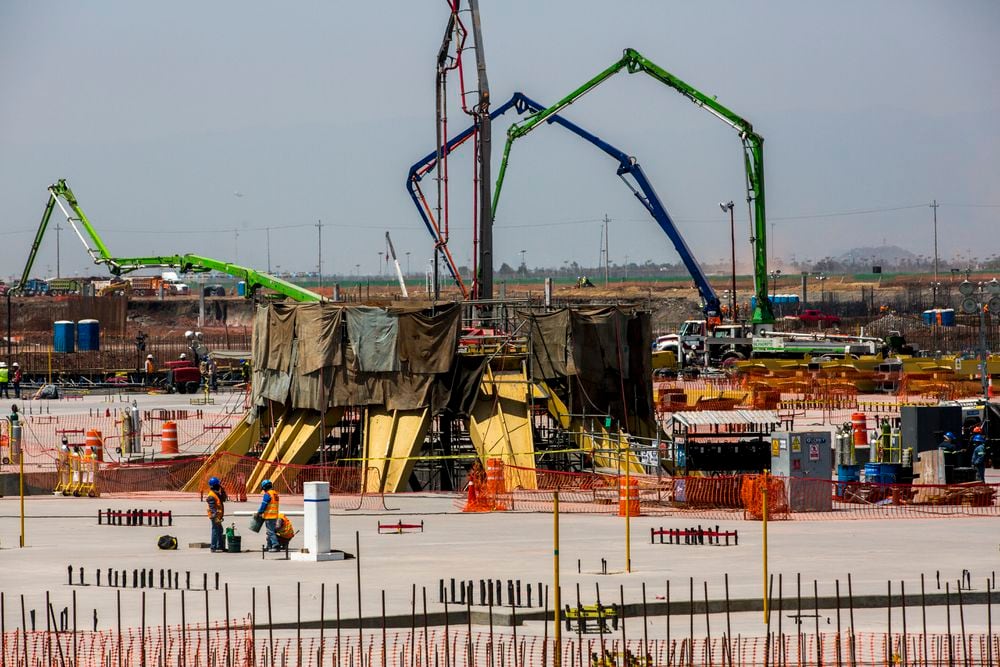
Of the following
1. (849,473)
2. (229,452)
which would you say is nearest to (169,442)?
(229,452)

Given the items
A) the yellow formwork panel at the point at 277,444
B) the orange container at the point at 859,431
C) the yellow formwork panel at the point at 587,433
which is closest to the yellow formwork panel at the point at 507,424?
the yellow formwork panel at the point at 587,433

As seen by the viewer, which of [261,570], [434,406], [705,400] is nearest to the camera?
[261,570]

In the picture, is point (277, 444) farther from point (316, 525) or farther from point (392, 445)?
point (316, 525)

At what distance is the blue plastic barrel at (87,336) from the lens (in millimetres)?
104062

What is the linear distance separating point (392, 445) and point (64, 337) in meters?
75.2

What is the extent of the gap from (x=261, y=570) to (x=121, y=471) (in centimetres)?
1614

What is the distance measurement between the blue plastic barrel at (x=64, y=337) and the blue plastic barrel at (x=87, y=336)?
391 millimetres

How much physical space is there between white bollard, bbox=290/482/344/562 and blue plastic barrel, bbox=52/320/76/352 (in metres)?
84.8

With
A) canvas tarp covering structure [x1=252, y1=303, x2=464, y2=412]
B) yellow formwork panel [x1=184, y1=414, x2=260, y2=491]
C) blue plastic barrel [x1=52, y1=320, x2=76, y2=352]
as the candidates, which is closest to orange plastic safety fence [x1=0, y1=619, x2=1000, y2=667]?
canvas tarp covering structure [x1=252, y1=303, x2=464, y2=412]

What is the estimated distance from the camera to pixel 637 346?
38.2m

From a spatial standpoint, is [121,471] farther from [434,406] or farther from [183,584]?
[183,584]

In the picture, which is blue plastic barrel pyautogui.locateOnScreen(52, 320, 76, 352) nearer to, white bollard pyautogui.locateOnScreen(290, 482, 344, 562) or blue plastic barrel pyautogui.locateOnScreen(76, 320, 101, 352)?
blue plastic barrel pyautogui.locateOnScreen(76, 320, 101, 352)

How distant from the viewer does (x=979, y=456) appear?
31.8m

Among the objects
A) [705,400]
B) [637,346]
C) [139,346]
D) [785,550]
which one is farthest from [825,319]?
[785,550]
